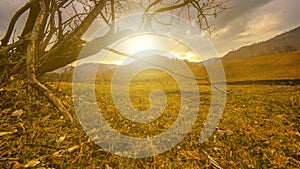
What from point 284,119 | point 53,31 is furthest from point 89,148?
point 284,119

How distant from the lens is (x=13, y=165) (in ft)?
7.13

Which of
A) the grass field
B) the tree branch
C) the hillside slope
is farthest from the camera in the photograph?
the hillside slope

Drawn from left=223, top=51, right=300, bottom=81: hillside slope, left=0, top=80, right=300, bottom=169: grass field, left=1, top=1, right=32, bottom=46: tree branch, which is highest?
left=223, top=51, right=300, bottom=81: hillside slope

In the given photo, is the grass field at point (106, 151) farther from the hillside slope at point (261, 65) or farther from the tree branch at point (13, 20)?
the hillside slope at point (261, 65)

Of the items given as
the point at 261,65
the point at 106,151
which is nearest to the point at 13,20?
the point at 106,151

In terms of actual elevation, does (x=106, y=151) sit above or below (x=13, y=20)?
below

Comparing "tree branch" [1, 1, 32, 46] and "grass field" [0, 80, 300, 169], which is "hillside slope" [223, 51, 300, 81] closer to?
"grass field" [0, 80, 300, 169]

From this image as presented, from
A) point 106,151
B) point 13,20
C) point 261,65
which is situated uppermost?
point 261,65

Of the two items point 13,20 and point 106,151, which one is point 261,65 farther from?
point 106,151

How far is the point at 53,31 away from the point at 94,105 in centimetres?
252

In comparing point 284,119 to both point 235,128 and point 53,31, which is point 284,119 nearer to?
point 235,128

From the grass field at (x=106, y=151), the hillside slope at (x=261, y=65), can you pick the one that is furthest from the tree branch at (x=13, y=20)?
the hillside slope at (x=261, y=65)

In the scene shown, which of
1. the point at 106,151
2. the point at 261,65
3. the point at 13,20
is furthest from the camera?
the point at 261,65

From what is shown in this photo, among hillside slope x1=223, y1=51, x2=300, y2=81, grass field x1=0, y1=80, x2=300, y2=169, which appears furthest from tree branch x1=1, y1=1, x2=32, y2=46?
hillside slope x1=223, y1=51, x2=300, y2=81
